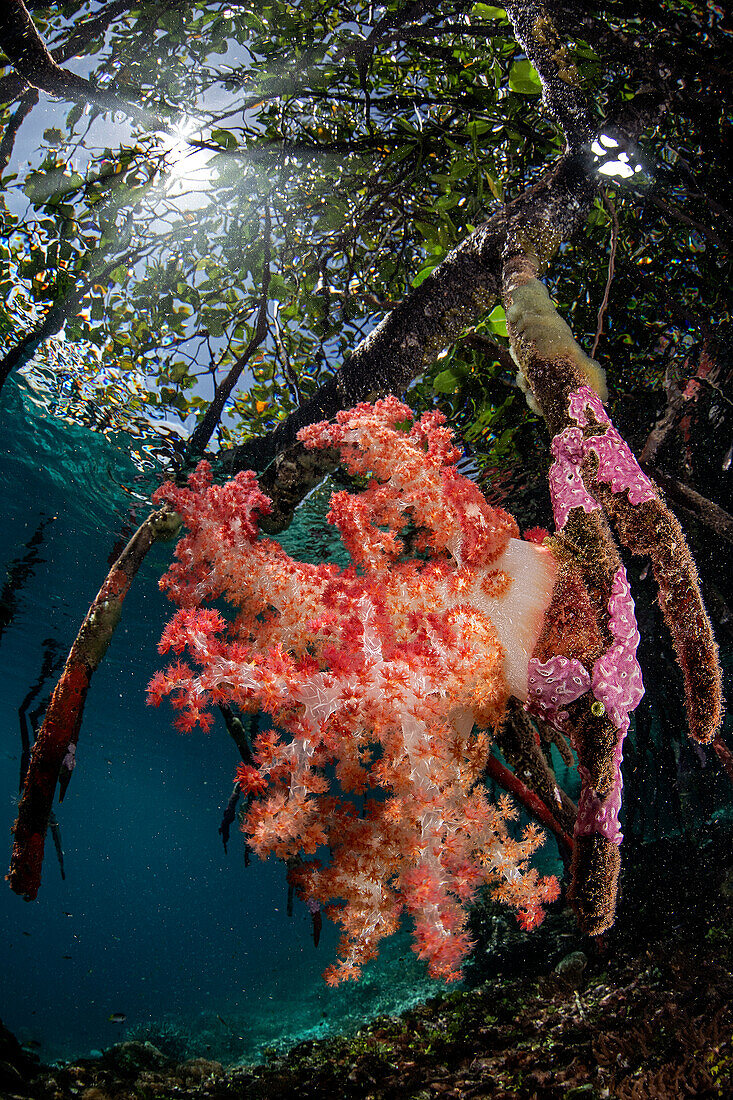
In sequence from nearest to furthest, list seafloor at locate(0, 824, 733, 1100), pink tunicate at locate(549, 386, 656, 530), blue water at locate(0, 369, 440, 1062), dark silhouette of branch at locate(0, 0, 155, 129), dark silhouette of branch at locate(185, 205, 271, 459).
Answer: pink tunicate at locate(549, 386, 656, 530) < dark silhouette of branch at locate(0, 0, 155, 129) < dark silhouette of branch at locate(185, 205, 271, 459) < seafloor at locate(0, 824, 733, 1100) < blue water at locate(0, 369, 440, 1062)

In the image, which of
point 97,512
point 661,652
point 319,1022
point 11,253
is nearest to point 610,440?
point 11,253

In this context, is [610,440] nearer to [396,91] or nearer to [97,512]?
[396,91]

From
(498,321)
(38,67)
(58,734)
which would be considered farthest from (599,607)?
(38,67)

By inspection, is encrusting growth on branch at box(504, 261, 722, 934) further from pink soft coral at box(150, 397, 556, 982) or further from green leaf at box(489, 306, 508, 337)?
green leaf at box(489, 306, 508, 337)

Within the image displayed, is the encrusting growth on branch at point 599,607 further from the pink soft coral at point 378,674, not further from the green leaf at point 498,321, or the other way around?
the green leaf at point 498,321

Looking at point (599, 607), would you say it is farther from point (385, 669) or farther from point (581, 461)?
point (385, 669)

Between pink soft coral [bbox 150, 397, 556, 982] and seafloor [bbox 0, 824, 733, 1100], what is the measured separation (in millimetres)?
1988

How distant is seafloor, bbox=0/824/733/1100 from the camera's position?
439cm

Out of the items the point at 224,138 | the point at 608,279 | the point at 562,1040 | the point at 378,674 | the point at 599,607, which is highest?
the point at 224,138

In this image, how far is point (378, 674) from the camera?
2.07 meters

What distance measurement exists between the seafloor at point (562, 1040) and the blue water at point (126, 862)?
3278 mm

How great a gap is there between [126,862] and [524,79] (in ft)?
415

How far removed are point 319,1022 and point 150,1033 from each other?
240 inches

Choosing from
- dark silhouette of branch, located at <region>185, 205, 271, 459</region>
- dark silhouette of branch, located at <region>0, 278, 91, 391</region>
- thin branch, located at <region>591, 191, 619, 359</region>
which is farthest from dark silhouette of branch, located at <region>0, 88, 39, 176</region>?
thin branch, located at <region>591, 191, 619, 359</region>
